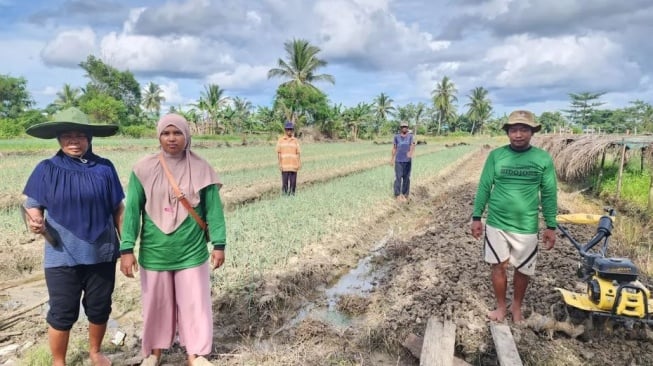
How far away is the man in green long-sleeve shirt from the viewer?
3295 millimetres

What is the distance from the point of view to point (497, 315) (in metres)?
3.57

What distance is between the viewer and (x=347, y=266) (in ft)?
18.6

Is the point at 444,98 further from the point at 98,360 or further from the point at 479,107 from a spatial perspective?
the point at 98,360

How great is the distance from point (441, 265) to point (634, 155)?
11106 mm

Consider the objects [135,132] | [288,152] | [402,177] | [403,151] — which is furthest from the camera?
[135,132]

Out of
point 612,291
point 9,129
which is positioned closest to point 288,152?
point 612,291

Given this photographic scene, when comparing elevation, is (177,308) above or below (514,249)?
below

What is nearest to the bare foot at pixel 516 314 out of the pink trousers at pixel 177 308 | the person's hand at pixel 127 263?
the pink trousers at pixel 177 308

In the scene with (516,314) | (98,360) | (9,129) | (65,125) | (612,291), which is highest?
(65,125)

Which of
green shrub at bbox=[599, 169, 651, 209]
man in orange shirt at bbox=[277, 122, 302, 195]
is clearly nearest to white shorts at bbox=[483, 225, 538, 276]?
man in orange shirt at bbox=[277, 122, 302, 195]

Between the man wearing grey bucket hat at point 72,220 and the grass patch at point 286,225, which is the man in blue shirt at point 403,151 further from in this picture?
the man wearing grey bucket hat at point 72,220

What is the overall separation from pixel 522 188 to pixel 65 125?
3093mm

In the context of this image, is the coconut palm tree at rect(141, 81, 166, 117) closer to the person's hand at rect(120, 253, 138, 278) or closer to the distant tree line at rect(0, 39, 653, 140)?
the distant tree line at rect(0, 39, 653, 140)

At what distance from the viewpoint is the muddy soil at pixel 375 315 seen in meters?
3.16
